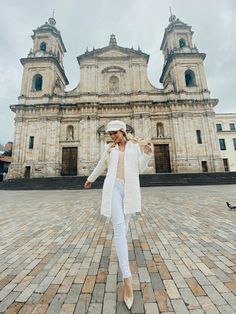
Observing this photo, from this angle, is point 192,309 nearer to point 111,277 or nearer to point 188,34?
point 111,277

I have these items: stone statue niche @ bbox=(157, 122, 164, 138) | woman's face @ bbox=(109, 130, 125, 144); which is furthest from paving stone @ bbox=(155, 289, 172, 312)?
stone statue niche @ bbox=(157, 122, 164, 138)

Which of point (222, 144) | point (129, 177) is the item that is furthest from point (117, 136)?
point (222, 144)

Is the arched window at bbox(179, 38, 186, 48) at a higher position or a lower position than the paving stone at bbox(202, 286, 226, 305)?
higher

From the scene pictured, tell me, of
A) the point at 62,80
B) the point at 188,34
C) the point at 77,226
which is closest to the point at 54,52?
the point at 62,80

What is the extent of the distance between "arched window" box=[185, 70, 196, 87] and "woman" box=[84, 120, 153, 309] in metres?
29.0

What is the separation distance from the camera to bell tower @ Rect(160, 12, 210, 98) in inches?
Result: 1056

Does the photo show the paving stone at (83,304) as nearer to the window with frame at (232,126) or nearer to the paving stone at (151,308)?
the paving stone at (151,308)

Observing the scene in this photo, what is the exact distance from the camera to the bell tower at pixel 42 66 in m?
26.9

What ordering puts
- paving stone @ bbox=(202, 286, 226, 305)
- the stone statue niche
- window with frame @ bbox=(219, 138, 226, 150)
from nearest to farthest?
paving stone @ bbox=(202, 286, 226, 305) < the stone statue niche < window with frame @ bbox=(219, 138, 226, 150)

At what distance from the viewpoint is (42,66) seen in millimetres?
27375

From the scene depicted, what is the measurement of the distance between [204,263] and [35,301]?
2.18 m

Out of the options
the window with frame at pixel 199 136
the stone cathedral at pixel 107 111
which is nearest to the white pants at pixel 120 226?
the stone cathedral at pixel 107 111

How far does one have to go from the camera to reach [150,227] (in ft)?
14.8

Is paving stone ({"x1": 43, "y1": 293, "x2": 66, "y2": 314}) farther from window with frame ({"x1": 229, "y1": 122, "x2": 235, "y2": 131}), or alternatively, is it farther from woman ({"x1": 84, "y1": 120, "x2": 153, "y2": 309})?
window with frame ({"x1": 229, "y1": 122, "x2": 235, "y2": 131})
